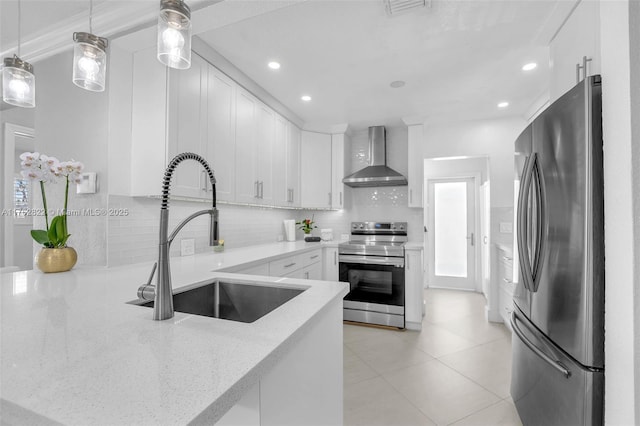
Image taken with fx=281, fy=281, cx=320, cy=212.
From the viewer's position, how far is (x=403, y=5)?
168cm

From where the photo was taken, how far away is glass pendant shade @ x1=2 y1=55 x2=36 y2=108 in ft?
4.07

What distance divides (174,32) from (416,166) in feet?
10.1

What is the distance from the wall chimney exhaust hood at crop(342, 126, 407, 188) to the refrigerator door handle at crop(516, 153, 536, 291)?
1.98m

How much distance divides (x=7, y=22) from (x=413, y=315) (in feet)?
13.1

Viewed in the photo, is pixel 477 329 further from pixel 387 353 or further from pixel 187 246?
pixel 187 246

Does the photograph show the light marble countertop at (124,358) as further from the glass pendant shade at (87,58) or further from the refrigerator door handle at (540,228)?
the refrigerator door handle at (540,228)

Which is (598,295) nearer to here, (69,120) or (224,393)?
(224,393)

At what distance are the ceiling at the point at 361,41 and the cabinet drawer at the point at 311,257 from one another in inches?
67.1

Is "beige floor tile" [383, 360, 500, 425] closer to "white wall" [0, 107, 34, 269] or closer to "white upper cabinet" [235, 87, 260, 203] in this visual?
"white upper cabinet" [235, 87, 260, 203]

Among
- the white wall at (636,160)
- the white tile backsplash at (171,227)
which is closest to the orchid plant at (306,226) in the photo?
the white tile backsplash at (171,227)

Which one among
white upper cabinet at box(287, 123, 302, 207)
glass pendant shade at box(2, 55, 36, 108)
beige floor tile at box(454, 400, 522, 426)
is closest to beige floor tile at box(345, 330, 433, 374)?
beige floor tile at box(454, 400, 522, 426)

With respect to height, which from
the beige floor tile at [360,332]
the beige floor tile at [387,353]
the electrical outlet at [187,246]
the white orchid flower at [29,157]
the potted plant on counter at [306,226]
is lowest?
the beige floor tile at [360,332]

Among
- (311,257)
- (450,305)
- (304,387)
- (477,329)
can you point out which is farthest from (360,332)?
(304,387)

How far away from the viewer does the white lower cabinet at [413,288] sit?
3.10m
